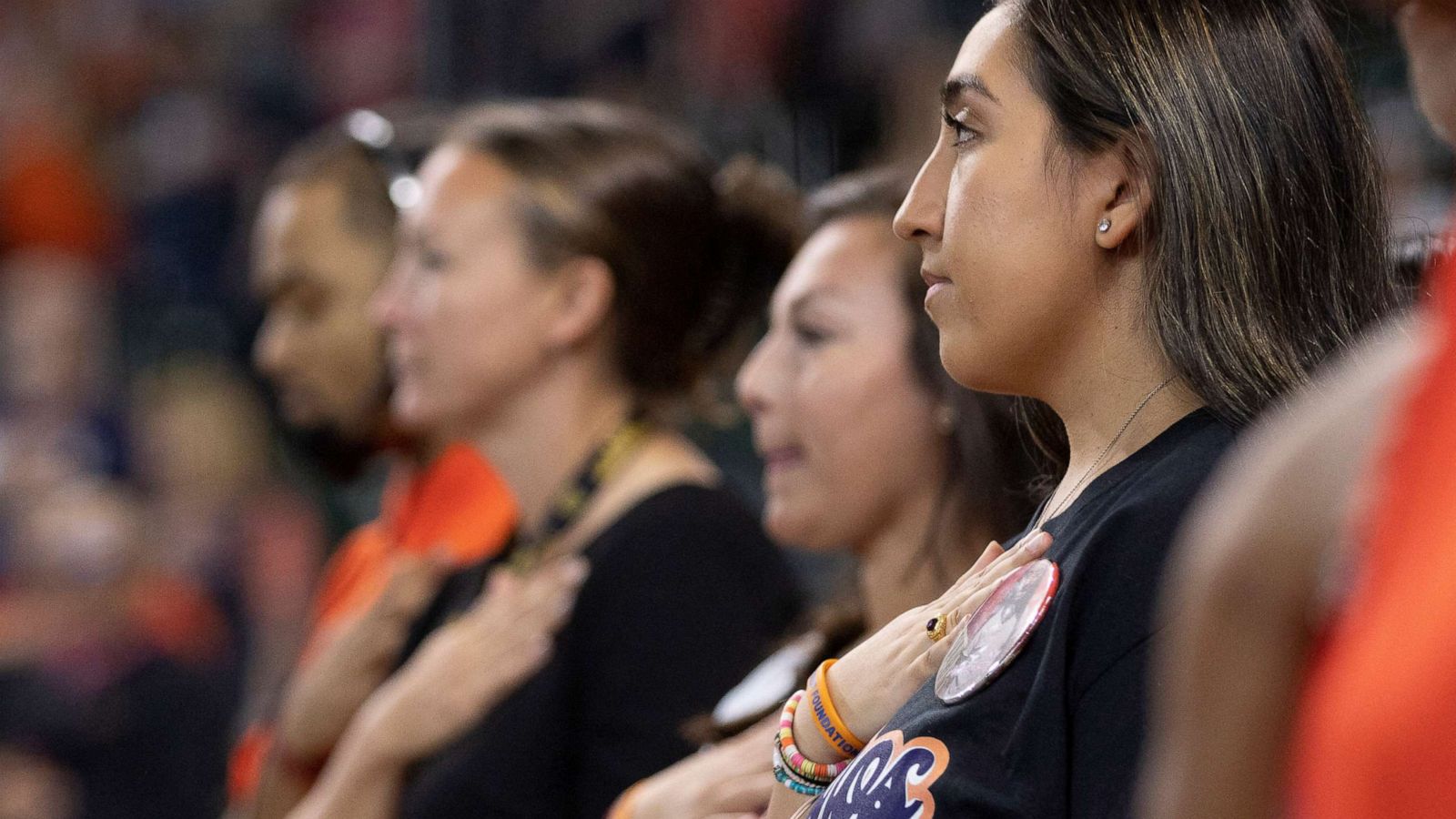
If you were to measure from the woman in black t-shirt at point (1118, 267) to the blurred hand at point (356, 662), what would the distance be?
5.32ft

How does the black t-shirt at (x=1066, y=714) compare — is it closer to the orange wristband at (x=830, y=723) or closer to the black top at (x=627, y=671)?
the orange wristband at (x=830, y=723)

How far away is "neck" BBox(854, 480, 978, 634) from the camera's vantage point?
2.02m

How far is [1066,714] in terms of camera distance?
122 cm

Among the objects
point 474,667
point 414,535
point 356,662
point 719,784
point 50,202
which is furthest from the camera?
point 50,202

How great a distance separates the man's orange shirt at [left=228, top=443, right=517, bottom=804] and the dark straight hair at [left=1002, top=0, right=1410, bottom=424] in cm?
168

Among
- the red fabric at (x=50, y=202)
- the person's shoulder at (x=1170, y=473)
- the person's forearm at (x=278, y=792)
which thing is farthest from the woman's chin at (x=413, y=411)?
the red fabric at (x=50, y=202)

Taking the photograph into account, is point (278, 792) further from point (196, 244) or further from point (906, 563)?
point (196, 244)

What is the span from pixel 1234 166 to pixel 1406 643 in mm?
770

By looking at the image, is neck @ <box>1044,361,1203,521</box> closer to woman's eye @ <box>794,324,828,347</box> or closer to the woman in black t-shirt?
the woman in black t-shirt

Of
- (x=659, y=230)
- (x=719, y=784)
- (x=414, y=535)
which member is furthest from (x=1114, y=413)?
(x=414, y=535)

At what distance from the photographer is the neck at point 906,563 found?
2.02 meters

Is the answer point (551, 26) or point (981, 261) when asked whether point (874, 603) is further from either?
point (551, 26)

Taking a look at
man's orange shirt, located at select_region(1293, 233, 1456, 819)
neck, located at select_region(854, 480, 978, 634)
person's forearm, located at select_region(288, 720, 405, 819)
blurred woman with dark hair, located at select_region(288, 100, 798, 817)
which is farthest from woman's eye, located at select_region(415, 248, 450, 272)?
man's orange shirt, located at select_region(1293, 233, 1456, 819)

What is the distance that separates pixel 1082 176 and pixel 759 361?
933 millimetres
